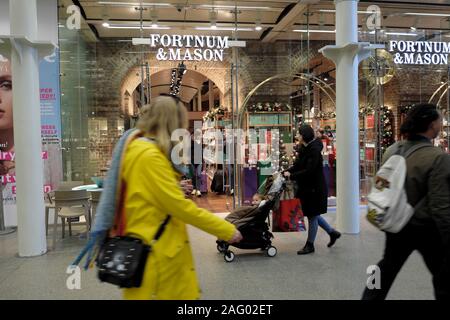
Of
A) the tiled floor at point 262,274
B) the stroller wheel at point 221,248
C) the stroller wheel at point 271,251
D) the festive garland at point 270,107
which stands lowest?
the tiled floor at point 262,274

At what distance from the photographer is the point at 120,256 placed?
1.71 metres

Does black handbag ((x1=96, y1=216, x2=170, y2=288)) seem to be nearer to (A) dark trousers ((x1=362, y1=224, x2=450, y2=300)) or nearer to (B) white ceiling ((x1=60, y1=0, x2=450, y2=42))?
(A) dark trousers ((x1=362, y1=224, x2=450, y2=300))

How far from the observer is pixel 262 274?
3.98 m

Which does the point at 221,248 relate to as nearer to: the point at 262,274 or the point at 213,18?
the point at 262,274

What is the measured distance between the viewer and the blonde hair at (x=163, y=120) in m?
1.82

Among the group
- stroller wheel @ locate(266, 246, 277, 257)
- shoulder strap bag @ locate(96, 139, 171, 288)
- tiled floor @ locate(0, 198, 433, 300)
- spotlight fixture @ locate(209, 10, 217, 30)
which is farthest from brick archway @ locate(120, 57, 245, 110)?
shoulder strap bag @ locate(96, 139, 171, 288)

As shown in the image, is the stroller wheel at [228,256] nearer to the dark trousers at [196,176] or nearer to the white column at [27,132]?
the white column at [27,132]

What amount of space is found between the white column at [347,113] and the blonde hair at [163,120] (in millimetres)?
4156

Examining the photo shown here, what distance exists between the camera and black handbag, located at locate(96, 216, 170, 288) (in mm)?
1685

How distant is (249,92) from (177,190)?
7141mm

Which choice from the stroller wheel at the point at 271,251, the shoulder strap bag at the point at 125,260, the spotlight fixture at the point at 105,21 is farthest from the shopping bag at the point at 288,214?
the spotlight fixture at the point at 105,21

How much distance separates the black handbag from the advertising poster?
515 centimetres

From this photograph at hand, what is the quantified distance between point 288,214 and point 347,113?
1.74 metres

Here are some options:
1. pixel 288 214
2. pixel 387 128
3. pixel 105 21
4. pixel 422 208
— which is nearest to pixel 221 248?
pixel 288 214
